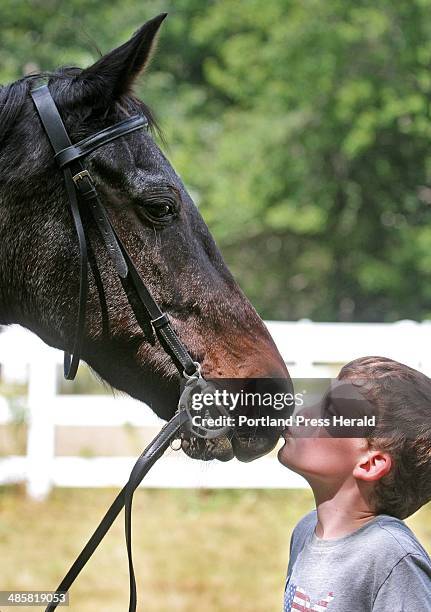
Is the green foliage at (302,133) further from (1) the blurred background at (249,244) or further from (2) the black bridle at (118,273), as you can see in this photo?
(2) the black bridle at (118,273)

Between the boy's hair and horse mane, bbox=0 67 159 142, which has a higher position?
horse mane, bbox=0 67 159 142

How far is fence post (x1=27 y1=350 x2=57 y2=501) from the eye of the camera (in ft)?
21.6

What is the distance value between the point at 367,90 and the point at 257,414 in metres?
11.3

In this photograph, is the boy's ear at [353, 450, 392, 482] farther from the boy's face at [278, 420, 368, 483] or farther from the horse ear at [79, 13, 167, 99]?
the horse ear at [79, 13, 167, 99]

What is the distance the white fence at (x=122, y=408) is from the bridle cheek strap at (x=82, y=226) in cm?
423

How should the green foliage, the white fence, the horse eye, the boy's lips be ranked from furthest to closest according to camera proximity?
the green foliage, the white fence, the horse eye, the boy's lips

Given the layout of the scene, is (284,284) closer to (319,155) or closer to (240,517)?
(319,155)

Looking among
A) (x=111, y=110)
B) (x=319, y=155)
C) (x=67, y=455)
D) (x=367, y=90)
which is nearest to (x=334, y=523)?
(x=111, y=110)

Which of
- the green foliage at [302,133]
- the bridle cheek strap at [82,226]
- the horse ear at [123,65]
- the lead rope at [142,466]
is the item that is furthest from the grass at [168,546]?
the green foliage at [302,133]

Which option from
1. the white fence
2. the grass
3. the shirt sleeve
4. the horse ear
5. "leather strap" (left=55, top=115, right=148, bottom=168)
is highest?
the horse ear

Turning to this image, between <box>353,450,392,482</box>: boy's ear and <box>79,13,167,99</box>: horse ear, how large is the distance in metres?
1.20

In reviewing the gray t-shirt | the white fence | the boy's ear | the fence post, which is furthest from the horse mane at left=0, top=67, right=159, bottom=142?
the fence post

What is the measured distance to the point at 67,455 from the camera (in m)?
7.58

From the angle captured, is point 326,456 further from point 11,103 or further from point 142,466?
point 11,103
